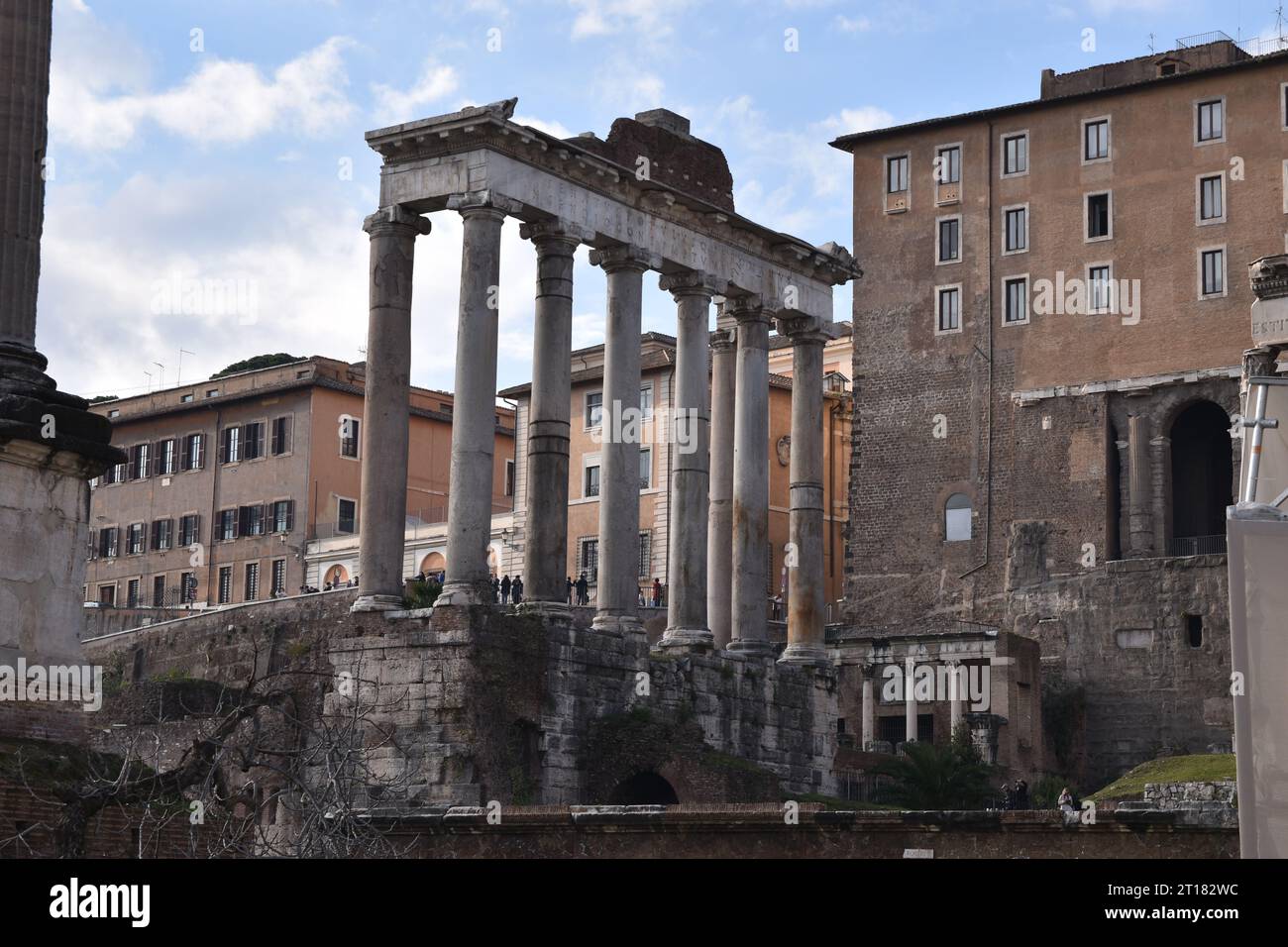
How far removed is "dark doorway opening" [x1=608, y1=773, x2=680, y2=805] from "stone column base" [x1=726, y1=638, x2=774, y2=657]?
417cm

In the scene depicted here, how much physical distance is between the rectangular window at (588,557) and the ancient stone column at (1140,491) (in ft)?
52.4

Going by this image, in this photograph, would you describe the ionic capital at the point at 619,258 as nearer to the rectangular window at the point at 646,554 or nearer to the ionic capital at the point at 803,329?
the ionic capital at the point at 803,329

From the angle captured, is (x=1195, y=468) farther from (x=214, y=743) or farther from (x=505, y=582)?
(x=214, y=743)

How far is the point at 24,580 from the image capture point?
12445mm

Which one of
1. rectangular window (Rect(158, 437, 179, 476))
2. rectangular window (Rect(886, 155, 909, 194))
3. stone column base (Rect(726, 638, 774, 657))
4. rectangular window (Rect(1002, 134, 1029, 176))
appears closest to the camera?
stone column base (Rect(726, 638, 774, 657))

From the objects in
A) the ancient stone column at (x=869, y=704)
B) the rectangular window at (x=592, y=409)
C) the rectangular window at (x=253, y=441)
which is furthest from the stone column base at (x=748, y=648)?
the rectangular window at (x=253, y=441)

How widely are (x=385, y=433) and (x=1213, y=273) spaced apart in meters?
30.1

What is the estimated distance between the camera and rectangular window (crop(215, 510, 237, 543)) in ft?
223

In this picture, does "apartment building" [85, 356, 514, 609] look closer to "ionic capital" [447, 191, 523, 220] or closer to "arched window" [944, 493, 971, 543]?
"arched window" [944, 493, 971, 543]

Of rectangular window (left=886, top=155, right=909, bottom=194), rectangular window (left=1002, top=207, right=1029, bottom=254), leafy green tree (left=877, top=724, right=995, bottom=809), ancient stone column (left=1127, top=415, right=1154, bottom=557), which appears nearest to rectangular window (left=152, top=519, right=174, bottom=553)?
rectangular window (left=886, top=155, right=909, bottom=194)

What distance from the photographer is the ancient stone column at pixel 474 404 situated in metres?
31.5

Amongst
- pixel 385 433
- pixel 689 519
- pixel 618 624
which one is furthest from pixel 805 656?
pixel 385 433

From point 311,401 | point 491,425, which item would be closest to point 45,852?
point 491,425

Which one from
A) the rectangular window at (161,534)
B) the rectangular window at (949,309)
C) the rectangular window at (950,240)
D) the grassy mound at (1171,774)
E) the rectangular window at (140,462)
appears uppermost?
the rectangular window at (950,240)
